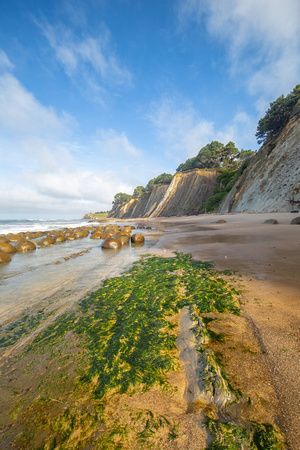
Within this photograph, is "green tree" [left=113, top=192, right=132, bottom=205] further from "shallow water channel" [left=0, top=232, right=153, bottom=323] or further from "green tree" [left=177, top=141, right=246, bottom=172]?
"shallow water channel" [left=0, top=232, right=153, bottom=323]

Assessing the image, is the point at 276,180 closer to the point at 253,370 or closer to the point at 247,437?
the point at 253,370

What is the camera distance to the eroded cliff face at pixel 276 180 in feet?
53.0

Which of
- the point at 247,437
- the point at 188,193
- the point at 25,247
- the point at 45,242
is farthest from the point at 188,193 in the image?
the point at 247,437

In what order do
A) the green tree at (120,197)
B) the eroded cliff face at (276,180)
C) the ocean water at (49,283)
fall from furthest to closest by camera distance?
1. the green tree at (120,197)
2. the eroded cliff face at (276,180)
3. the ocean water at (49,283)

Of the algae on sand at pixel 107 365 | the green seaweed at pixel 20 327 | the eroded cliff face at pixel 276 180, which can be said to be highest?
the eroded cliff face at pixel 276 180

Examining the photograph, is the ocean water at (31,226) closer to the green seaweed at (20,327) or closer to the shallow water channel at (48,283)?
the shallow water channel at (48,283)

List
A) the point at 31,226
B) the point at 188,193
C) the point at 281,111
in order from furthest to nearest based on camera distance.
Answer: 1. the point at 188,193
2. the point at 31,226
3. the point at 281,111

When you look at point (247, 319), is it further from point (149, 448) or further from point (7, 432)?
point (7, 432)

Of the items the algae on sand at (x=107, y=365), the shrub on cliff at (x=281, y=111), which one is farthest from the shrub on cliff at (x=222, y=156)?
the algae on sand at (x=107, y=365)

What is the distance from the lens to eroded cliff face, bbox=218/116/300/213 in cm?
1614

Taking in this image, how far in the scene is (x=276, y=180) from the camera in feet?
60.6

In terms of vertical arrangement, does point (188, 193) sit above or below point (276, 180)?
above

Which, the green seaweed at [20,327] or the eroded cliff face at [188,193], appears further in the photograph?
the eroded cliff face at [188,193]

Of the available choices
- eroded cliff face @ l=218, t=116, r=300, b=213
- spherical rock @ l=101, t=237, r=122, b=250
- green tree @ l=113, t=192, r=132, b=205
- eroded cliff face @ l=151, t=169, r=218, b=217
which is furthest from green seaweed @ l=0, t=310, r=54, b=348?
green tree @ l=113, t=192, r=132, b=205
